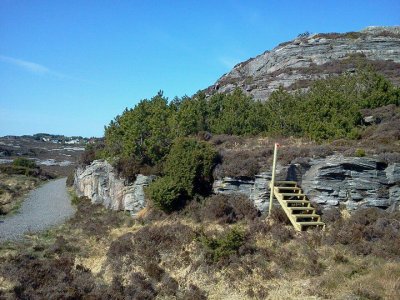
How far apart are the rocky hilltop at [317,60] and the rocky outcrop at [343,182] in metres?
28.4

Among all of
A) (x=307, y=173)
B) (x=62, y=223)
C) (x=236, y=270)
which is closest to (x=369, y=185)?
Answer: (x=307, y=173)

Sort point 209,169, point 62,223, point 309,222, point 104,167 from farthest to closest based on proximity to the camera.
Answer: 1. point 104,167
2. point 62,223
3. point 209,169
4. point 309,222

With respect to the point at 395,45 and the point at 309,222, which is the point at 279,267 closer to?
the point at 309,222

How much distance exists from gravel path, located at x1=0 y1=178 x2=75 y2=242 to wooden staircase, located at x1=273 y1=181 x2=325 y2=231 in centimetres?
1361

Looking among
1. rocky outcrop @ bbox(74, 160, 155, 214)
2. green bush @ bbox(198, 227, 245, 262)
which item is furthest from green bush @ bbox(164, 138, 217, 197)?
green bush @ bbox(198, 227, 245, 262)

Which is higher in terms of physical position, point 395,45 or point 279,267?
point 395,45

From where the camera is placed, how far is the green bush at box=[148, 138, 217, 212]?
53.9ft

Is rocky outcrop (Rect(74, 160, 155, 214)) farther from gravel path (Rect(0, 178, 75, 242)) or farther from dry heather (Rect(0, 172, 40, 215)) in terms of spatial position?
dry heather (Rect(0, 172, 40, 215))

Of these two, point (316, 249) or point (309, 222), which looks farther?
point (309, 222)

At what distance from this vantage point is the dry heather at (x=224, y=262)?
10.4m

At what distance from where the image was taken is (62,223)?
72.7 feet

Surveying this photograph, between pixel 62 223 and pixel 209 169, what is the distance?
1104cm

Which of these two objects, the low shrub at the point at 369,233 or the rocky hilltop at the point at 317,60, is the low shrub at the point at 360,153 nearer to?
the low shrub at the point at 369,233

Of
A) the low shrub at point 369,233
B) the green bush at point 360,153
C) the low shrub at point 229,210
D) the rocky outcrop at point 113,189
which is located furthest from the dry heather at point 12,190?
the green bush at point 360,153
